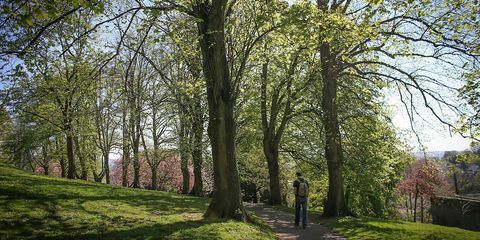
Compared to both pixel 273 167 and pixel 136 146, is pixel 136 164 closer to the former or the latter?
pixel 136 146

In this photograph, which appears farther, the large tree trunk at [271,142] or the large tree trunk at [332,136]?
the large tree trunk at [271,142]

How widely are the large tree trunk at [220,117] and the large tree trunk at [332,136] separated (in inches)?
250

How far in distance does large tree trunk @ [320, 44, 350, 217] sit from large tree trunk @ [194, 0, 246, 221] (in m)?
6.36

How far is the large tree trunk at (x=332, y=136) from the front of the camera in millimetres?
17031

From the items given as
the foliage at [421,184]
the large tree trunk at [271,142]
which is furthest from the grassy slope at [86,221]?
the foliage at [421,184]

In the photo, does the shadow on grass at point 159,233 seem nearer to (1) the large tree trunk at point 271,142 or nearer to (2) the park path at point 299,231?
(2) the park path at point 299,231

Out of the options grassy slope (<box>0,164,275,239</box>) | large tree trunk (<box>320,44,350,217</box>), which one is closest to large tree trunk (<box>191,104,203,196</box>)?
large tree trunk (<box>320,44,350,217</box>)

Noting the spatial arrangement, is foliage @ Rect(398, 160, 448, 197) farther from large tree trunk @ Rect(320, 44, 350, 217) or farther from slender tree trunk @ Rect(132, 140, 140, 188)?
slender tree trunk @ Rect(132, 140, 140, 188)

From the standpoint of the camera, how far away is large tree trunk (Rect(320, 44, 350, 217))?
17.0m

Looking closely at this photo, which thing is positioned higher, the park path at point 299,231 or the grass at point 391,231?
the grass at point 391,231

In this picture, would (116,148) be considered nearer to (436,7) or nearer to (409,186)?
(436,7)

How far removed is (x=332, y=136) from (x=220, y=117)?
7237 millimetres

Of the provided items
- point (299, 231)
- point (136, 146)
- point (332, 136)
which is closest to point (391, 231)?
point (299, 231)

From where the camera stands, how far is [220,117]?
12430 mm
